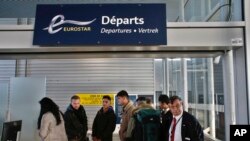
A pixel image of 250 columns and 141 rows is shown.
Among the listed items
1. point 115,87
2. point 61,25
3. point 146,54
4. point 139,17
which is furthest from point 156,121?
point 115,87

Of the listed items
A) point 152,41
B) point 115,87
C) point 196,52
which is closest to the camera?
point 152,41

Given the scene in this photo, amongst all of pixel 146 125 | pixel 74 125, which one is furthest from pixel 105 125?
pixel 146 125

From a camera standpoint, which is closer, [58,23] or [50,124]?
[58,23]

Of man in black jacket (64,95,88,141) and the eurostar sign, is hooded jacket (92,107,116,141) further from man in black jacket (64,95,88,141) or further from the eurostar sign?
the eurostar sign

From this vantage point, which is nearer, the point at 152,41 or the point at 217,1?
the point at 152,41

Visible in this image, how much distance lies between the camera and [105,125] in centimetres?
485

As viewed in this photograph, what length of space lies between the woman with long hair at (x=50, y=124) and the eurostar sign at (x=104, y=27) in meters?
1.14

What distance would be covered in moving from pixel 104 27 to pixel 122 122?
1660 mm

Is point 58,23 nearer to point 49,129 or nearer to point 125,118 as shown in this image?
point 49,129

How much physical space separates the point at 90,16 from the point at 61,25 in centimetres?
32

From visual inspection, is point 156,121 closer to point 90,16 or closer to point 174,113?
point 174,113

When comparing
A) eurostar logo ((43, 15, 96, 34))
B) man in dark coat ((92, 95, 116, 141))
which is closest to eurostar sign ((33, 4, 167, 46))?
eurostar logo ((43, 15, 96, 34))

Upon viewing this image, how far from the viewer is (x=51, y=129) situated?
12.4 feet

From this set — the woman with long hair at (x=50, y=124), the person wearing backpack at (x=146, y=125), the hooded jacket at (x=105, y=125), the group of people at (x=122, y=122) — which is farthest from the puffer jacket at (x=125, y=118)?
the woman with long hair at (x=50, y=124)
